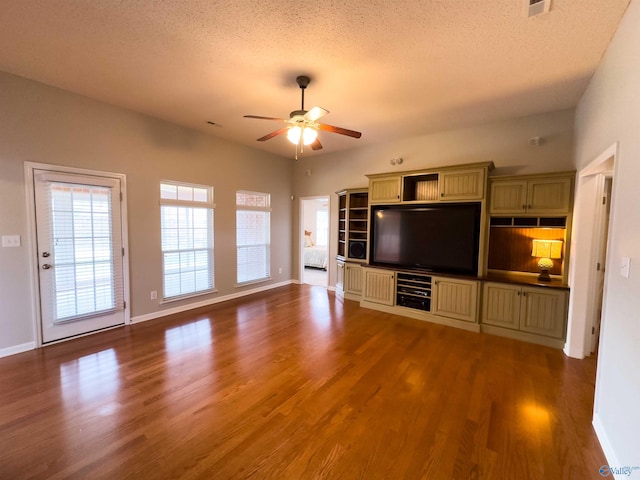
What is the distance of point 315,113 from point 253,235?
12.3 feet

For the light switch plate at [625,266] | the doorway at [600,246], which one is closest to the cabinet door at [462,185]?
the doorway at [600,246]

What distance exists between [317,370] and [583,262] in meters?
3.13

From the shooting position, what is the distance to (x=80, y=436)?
1909 millimetres

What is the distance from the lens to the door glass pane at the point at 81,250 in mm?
3320

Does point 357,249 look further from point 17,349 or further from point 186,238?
point 17,349

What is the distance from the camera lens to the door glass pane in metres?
3.32

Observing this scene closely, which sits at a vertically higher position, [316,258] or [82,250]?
[82,250]

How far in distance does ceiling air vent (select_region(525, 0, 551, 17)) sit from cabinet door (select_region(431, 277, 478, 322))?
297 cm

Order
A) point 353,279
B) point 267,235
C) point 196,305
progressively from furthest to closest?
point 267,235
point 353,279
point 196,305

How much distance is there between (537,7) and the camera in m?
1.93

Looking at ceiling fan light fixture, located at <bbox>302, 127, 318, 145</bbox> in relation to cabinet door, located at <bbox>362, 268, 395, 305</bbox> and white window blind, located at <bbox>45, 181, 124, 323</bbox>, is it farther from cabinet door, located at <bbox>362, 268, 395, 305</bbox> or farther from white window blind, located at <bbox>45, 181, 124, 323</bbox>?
white window blind, located at <bbox>45, 181, 124, 323</bbox>

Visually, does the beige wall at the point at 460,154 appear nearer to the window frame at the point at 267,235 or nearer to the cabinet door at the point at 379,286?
the window frame at the point at 267,235

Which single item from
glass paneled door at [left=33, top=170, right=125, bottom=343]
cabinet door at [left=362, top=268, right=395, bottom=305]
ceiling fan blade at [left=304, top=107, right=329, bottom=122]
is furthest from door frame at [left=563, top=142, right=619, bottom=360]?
glass paneled door at [left=33, top=170, right=125, bottom=343]

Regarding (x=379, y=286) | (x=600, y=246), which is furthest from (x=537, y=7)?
(x=379, y=286)
